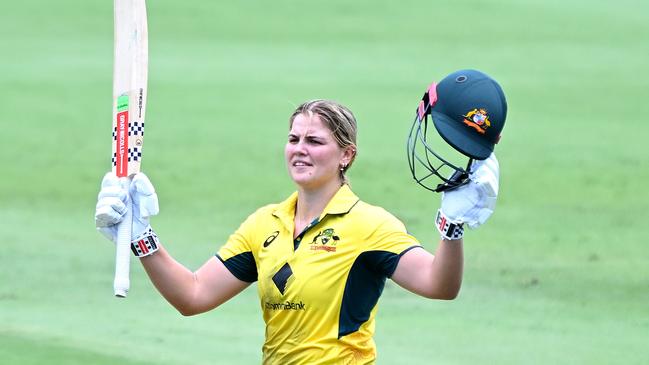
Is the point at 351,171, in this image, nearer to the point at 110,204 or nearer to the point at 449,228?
the point at 110,204

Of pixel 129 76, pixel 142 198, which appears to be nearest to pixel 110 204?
pixel 142 198

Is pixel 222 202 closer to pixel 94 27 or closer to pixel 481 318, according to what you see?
pixel 481 318

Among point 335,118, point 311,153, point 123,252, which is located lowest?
point 123,252

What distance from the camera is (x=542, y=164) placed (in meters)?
13.4

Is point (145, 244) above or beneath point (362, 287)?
above

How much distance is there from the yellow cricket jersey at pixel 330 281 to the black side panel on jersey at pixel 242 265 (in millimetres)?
182

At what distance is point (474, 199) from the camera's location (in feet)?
14.3

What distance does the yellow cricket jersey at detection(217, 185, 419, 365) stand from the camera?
4852 mm

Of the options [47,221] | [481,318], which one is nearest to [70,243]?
[47,221]

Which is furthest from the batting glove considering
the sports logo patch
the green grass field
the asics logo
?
the green grass field

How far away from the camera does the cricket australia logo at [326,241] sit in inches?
193

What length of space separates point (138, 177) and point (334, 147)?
2.49ft

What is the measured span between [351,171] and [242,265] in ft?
25.3

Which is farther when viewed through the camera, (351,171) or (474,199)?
(351,171)
